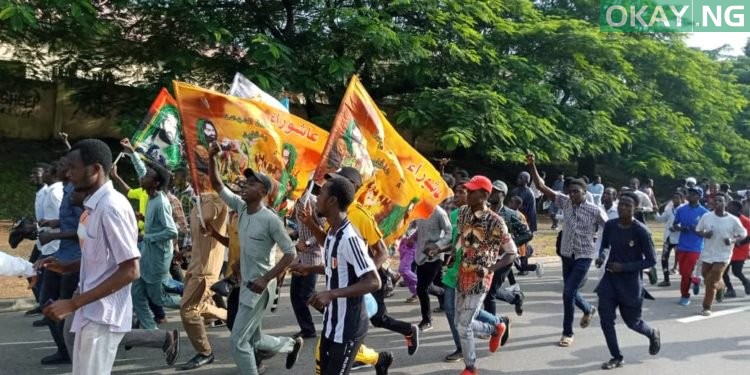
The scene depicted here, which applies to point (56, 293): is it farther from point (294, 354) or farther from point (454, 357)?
point (454, 357)

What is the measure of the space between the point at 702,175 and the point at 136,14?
2125cm

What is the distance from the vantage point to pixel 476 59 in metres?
17.3

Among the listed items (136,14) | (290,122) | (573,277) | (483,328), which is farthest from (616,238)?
(136,14)

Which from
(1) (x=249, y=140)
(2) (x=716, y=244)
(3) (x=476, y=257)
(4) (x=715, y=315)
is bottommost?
(4) (x=715, y=315)

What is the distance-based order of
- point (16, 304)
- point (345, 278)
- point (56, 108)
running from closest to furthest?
point (345, 278)
point (16, 304)
point (56, 108)

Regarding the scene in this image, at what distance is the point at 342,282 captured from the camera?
377 cm

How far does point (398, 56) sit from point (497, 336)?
36.0 ft

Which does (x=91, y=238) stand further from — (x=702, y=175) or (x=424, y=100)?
(x=702, y=175)

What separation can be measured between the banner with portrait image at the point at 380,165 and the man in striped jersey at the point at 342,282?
64.9 inches

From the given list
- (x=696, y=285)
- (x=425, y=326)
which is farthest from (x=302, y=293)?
(x=696, y=285)

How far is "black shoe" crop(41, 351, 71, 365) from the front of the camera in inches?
223

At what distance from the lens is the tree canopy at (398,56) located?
14.6m

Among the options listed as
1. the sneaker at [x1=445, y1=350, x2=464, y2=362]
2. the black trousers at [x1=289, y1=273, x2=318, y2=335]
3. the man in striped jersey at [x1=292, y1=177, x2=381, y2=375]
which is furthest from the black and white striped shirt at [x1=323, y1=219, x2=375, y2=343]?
the black trousers at [x1=289, y1=273, x2=318, y2=335]

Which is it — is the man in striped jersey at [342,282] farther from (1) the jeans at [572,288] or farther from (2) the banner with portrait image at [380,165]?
(1) the jeans at [572,288]
